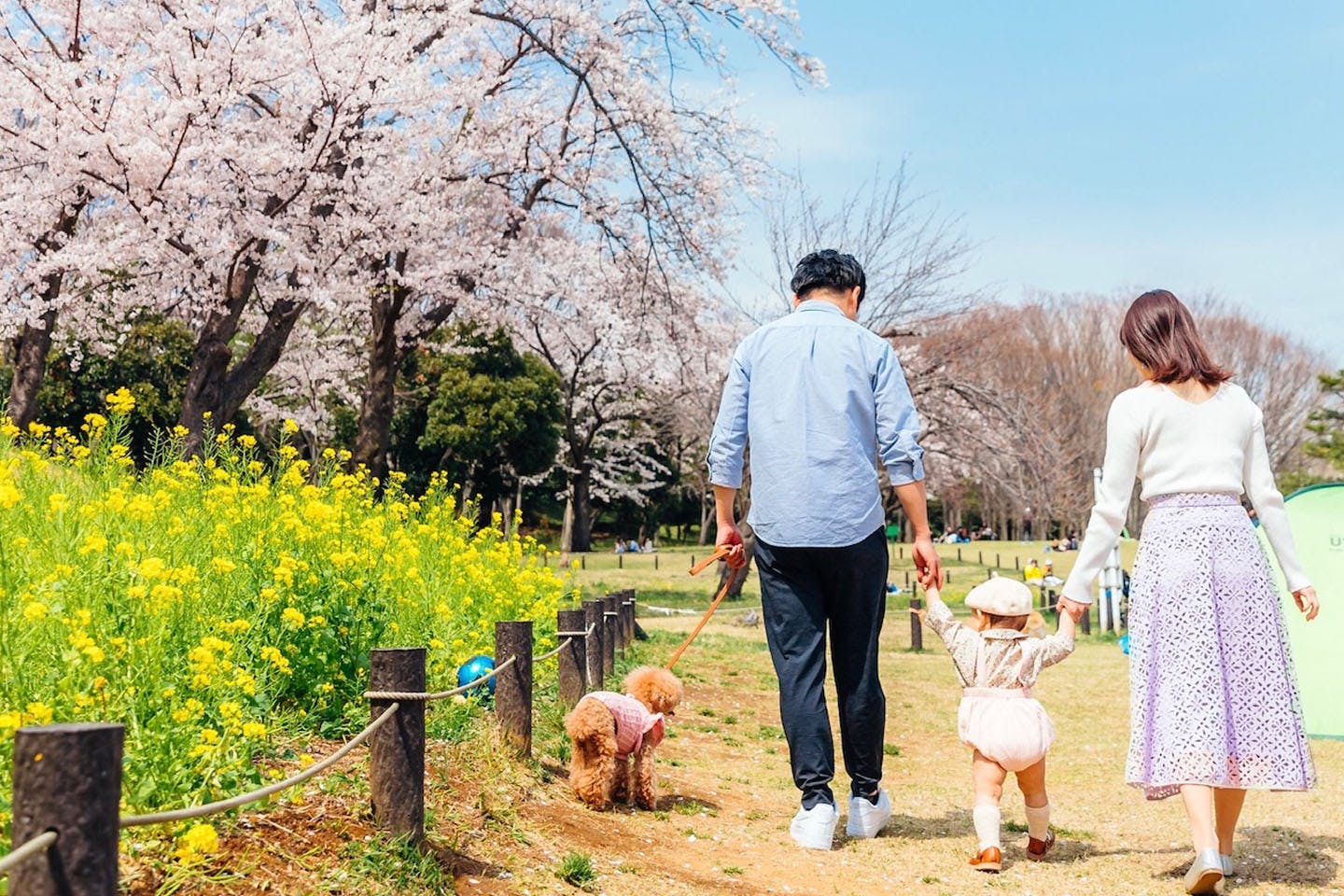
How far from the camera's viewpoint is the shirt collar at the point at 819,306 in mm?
4316

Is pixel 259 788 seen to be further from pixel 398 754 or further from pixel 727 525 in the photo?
pixel 727 525

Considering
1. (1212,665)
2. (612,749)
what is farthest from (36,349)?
(1212,665)

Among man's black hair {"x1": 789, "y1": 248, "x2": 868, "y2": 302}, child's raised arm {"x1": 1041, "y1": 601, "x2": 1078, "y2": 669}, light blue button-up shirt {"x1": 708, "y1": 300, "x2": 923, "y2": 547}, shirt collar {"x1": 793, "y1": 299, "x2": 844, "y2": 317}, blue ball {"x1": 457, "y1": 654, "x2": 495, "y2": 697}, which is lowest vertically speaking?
blue ball {"x1": 457, "y1": 654, "x2": 495, "y2": 697}

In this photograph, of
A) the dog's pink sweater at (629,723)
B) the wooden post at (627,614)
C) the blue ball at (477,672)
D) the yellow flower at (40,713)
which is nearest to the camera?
the yellow flower at (40,713)

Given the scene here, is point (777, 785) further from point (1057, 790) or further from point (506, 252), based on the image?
point (506, 252)

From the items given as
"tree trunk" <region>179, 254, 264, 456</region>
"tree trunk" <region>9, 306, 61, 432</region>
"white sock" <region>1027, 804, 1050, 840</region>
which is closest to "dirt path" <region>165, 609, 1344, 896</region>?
"white sock" <region>1027, 804, 1050, 840</region>

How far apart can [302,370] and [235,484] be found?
63.9 feet

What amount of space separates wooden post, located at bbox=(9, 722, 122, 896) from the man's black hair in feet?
10.4

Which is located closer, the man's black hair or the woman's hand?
the woman's hand

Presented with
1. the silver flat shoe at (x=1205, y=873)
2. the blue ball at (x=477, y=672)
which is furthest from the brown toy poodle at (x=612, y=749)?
the silver flat shoe at (x=1205, y=873)

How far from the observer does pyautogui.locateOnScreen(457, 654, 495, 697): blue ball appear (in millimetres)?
4887

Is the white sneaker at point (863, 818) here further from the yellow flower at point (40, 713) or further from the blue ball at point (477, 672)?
the yellow flower at point (40, 713)

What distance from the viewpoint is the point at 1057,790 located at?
544 cm

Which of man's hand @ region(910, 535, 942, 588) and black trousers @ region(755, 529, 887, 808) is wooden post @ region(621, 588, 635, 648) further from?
man's hand @ region(910, 535, 942, 588)
